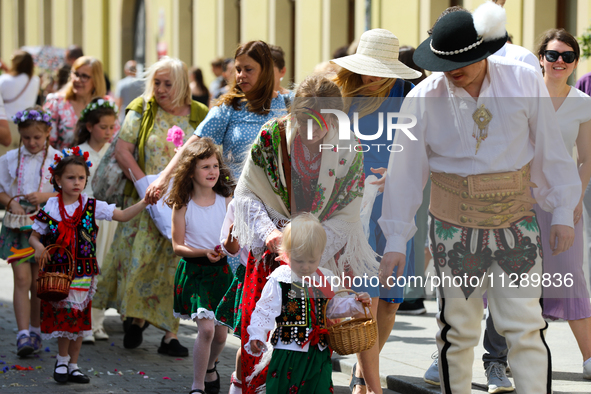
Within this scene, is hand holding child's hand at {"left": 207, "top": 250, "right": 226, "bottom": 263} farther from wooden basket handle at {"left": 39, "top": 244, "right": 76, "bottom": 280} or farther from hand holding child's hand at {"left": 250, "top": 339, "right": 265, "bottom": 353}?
hand holding child's hand at {"left": 250, "top": 339, "right": 265, "bottom": 353}

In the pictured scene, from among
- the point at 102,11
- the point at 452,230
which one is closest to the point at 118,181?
the point at 452,230

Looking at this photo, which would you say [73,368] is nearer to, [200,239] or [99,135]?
[200,239]

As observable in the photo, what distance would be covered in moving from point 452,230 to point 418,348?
278 cm

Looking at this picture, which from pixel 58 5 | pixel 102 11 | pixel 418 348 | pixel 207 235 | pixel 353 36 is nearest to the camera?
pixel 207 235

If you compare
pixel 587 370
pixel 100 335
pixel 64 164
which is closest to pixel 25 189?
pixel 64 164

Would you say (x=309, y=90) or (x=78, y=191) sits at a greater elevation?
(x=309, y=90)

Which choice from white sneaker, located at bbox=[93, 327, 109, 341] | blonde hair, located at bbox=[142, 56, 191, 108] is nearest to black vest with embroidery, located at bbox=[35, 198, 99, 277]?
blonde hair, located at bbox=[142, 56, 191, 108]

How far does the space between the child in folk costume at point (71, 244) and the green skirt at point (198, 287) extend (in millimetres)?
611

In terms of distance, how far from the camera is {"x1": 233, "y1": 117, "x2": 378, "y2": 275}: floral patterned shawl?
407cm

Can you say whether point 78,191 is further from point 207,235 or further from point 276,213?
point 276,213

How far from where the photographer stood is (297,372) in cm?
386

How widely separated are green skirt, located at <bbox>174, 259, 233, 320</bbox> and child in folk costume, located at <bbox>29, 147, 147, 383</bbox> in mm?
611

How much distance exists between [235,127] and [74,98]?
9.69ft

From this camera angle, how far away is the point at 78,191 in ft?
19.2
